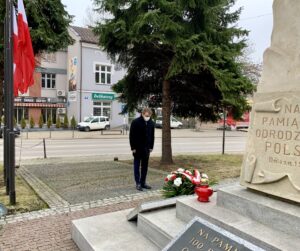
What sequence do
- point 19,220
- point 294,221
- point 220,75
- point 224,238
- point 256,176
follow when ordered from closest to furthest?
point 224,238 < point 294,221 < point 256,176 < point 19,220 < point 220,75

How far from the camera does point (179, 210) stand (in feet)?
15.3

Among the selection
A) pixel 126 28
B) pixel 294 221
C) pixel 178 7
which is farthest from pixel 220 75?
pixel 294 221

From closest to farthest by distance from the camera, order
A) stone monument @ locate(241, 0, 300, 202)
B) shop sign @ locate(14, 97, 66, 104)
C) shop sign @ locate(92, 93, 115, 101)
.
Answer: stone monument @ locate(241, 0, 300, 202), shop sign @ locate(14, 97, 66, 104), shop sign @ locate(92, 93, 115, 101)

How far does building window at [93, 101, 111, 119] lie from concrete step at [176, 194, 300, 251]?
3578 cm

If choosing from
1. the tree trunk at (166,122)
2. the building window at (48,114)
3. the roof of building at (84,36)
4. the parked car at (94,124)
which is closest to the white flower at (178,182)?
the tree trunk at (166,122)

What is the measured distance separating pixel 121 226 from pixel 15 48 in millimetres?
4522

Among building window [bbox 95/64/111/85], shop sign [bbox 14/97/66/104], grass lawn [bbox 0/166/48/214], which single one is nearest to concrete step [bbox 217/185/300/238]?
grass lawn [bbox 0/166/48/214]

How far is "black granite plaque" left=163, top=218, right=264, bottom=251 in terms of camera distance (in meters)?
3.12

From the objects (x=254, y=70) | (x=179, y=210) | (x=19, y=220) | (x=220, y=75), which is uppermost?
(x=254, y=70)

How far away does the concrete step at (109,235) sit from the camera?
4.25 meters

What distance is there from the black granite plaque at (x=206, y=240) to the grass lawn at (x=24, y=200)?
3907mm

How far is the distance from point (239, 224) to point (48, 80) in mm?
38606

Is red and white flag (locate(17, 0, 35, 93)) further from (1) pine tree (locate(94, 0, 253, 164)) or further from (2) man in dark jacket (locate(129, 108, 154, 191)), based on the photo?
(1) pine tree (locate(94, 0, 253, 164))

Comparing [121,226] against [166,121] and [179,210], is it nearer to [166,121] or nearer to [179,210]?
[179,210]
